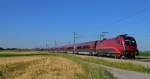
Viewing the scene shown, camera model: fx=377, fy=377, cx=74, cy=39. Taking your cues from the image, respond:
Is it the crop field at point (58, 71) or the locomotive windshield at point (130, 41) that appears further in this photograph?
the locomotive windshield at point (130, 41)

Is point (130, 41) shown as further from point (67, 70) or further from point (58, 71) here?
point (58, 71)

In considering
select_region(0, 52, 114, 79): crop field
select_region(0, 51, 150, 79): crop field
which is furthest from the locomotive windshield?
select_region(0, 52, 114, 79): crop field

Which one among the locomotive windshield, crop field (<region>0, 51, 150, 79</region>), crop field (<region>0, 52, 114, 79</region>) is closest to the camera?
crop field (<region>0, 52, 114, 79</region>)

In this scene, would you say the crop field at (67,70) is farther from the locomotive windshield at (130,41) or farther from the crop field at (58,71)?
the locomotive windshield at (130,41)

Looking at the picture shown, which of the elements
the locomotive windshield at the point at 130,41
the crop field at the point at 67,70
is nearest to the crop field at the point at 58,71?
the crop field at the point at 67,70

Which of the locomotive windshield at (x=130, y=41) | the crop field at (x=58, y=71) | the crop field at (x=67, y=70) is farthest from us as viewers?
the locomotive windshield at (x=130, y=41)

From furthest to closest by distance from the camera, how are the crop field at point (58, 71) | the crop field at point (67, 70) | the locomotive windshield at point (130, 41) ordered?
the locomotive windshield at point (130, 41) < the crop field at point (67, 70) < the crop field at point (58, 71)

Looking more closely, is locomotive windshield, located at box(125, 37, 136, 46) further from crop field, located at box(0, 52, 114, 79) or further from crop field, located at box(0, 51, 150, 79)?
crop field, located at box(0, 52, 114, 79)

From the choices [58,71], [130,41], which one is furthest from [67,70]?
[130,41]

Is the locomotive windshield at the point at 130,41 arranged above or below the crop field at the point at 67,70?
above

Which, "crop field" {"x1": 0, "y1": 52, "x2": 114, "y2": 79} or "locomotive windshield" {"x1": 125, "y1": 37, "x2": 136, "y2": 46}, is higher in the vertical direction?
"locomotive windshield" {"x1": 125, "y1": 37, "x2": 136, "y2": 46}

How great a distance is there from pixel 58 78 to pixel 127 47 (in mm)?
36633

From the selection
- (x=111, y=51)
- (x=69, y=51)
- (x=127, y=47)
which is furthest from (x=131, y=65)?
(x=69, y=51)

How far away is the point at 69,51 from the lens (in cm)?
12669
